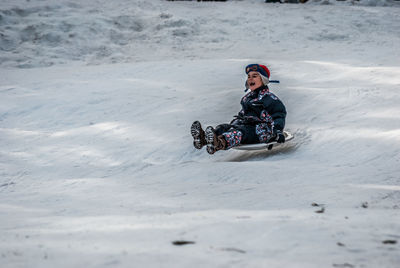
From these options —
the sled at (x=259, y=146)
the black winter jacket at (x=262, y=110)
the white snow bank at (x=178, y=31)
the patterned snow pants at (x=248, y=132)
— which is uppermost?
the white snow bank at (x=178, y=31)

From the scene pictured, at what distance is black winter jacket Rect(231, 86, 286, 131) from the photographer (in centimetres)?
468

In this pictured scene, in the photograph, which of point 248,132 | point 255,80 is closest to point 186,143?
point 248,132

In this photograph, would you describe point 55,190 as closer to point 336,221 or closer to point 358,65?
point 336,221

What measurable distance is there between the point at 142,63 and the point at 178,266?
7814mm

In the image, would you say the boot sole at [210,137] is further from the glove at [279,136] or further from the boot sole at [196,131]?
the glove at [279,136]

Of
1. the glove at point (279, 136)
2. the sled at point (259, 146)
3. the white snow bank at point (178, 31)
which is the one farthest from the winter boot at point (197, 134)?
the white snow bank at point (178, 31)

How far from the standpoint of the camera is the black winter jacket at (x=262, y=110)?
4676mm

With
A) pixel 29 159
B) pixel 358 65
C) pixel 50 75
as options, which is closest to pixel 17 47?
pixel 50 75

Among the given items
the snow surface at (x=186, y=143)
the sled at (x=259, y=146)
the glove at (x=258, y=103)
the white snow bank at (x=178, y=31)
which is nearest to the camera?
the snow surface at (x=186, y=143)

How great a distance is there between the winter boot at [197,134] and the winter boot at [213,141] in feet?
0.25

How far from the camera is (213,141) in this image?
14.7 ft

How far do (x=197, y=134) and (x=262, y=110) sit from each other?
35.0 inches

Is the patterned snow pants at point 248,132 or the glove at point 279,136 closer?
the glove at point 279,136

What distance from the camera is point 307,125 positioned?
16.9 ft
